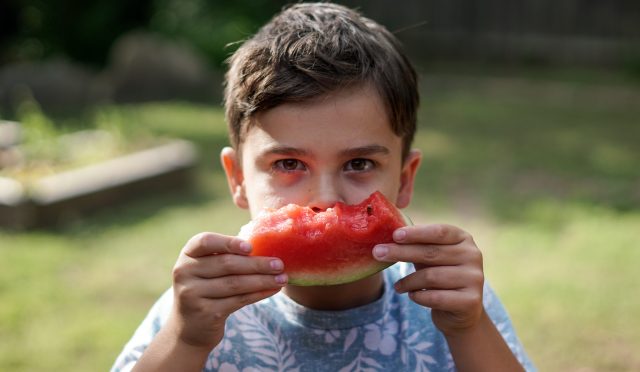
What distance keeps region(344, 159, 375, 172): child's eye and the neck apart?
38 centimetres

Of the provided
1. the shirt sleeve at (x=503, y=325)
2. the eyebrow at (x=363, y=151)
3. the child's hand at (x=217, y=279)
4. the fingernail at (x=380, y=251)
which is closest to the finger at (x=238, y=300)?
the child's hand at (x=217, y=279)

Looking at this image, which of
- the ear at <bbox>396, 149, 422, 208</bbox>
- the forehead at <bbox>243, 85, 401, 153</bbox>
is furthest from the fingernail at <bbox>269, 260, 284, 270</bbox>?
the ear at <bbox>396, 149, 422, 208</bbox>

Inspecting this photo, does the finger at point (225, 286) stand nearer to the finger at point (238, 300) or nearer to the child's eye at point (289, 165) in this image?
the finger at point (238, 300)

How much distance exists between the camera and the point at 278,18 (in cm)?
281

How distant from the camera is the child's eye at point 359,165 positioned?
2.37 metres

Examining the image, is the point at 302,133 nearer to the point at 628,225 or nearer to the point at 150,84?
the point at 628,225

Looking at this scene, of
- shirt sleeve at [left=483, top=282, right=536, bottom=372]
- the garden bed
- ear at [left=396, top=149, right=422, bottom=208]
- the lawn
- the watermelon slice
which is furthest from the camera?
the garden bed

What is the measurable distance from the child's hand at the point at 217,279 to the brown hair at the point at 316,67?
546mm

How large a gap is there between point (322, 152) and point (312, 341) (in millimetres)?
602

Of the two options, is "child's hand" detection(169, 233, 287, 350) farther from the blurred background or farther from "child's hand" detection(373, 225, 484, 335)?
the blurred background

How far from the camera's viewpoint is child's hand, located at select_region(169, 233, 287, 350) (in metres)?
2.00

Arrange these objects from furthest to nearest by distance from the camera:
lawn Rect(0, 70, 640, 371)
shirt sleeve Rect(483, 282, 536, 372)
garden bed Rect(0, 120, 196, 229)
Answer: garden bed Rect(0, 120, 196, 229), lawn Rect(0, 70, 640, 371), shirt sleeve Rect(483, 282, 536, 372)

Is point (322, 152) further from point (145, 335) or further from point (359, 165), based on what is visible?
point (145, 335)

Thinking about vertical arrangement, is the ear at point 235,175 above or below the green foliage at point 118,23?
below
